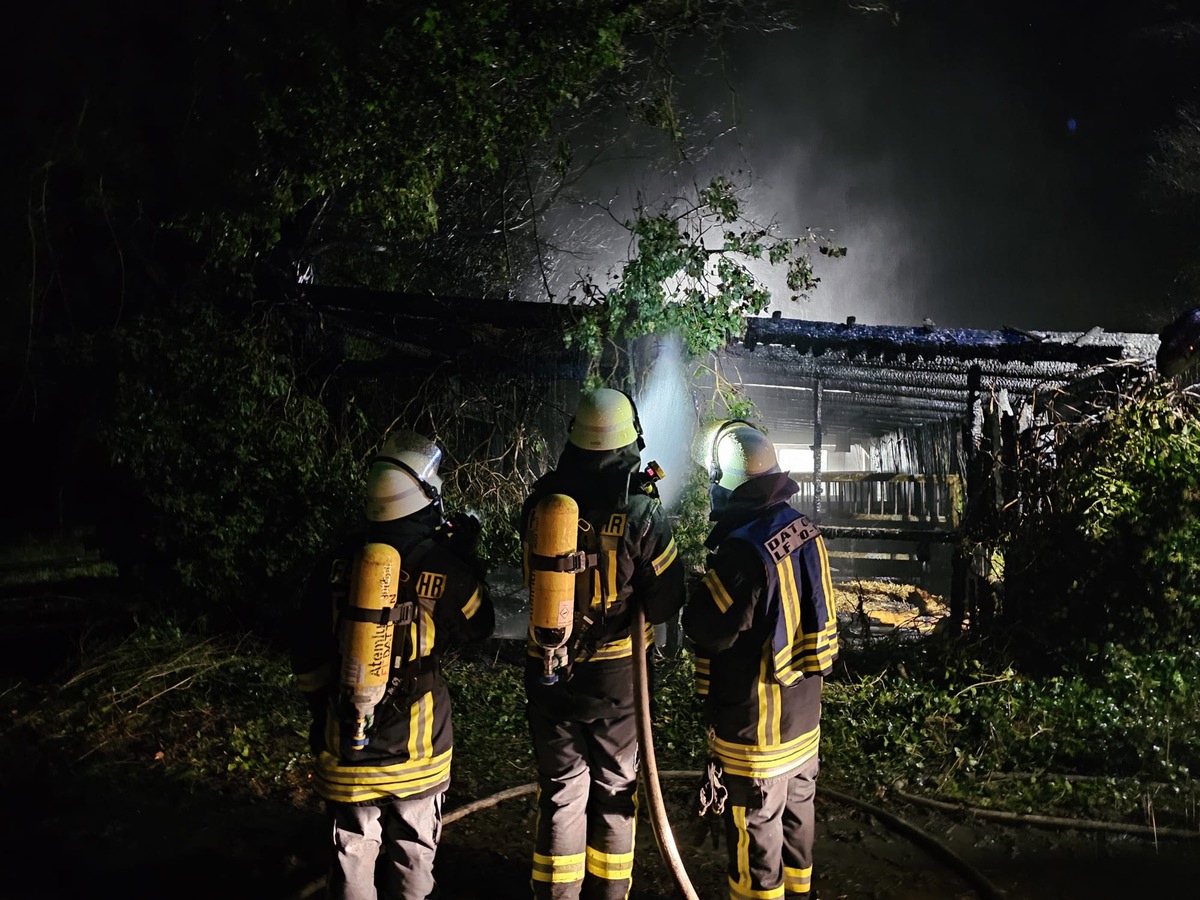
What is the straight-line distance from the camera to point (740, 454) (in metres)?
3.35

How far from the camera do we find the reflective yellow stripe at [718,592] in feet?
10.4

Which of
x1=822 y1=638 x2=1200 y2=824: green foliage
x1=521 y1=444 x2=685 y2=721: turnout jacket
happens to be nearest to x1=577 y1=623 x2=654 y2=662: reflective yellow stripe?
x1=521 y1=444 x2=685 y2=721: turnout jacket

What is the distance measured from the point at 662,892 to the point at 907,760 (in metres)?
2.37

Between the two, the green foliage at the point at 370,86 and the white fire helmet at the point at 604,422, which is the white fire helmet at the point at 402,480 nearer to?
the white fire helmet at the point at 604,422

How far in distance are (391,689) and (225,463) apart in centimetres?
499

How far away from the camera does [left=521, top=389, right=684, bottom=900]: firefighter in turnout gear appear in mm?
3334

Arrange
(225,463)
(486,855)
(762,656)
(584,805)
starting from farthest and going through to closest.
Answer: (225,463) < (486,855) < (584,805) < (762,656)

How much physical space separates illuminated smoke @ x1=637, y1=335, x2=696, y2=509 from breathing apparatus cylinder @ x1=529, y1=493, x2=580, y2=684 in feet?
12.7

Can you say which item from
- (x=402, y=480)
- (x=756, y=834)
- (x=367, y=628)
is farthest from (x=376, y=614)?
(x=756, y=834)

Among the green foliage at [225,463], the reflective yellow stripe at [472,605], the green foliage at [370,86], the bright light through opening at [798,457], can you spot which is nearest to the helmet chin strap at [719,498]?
the reflective yellow stripe at [472,605]

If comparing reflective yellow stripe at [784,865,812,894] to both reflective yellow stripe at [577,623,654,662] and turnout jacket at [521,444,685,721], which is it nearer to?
turnout jacket at [521,444,685,721]

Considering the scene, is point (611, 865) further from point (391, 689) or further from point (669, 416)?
point (669, 416)

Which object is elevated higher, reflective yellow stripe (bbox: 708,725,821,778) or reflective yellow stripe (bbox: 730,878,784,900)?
reflective yellow stripe (bbox: 708,725,821,778)

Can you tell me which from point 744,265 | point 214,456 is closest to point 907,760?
point 744,265
